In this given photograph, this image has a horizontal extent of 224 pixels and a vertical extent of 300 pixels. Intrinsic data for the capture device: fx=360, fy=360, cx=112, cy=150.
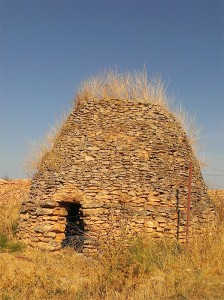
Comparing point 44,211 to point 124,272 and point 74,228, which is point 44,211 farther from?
point 124,272

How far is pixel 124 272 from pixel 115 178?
9.88 ft

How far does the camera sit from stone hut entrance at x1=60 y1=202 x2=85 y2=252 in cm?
899

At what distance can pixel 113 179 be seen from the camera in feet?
29.6

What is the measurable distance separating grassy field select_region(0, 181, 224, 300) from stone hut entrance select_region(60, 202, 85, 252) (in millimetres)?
374

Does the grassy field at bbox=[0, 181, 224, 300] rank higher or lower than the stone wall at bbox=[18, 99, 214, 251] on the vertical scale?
lower

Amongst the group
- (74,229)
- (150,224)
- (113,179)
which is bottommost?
(74,229)

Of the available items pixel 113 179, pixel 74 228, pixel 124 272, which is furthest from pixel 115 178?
pixel 124 272

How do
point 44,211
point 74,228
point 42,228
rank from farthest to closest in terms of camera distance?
1. point 74,228
2. point 44,211
3. point 42,228

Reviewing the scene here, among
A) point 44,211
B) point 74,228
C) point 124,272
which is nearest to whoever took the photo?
point 124,272

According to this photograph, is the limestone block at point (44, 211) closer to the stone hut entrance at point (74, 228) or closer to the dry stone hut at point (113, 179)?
the dry stone hut at point (113, 179)

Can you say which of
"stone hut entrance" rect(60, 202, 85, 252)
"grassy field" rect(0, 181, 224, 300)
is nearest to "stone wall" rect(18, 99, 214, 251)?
"stone hut entrance" rect(60, 202, 85, 252)

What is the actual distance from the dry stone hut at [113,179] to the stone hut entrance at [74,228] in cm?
4

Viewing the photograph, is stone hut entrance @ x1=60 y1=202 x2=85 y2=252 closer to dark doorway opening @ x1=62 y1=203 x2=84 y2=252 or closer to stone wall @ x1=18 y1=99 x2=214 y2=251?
dark doorway opening @ x1=62 y1=203 x2=84 y2=252

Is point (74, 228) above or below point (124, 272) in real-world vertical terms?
above
